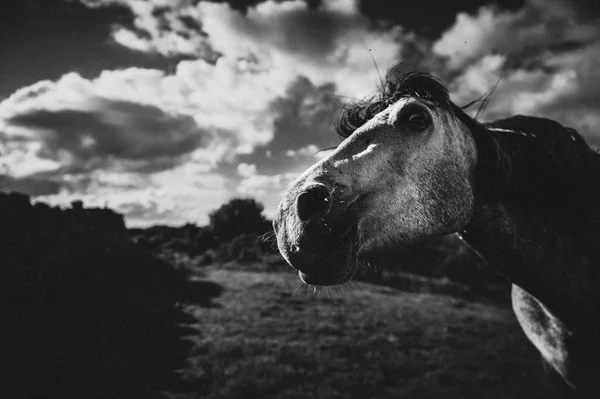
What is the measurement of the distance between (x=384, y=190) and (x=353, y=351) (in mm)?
6721

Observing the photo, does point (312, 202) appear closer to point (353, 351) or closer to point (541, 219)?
point (541, 219)

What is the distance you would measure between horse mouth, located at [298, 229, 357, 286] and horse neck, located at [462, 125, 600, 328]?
1.15m

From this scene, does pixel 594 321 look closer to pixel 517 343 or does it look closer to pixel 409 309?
pixel 517 343

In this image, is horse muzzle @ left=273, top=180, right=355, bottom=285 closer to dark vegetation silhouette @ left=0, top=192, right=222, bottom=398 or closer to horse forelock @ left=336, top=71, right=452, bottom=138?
horse forelock @ left=336, top=71, right=452, bottom=138

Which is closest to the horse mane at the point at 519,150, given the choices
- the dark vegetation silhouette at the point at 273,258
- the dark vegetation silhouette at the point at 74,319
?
the dark vegetation silhouette at the point at 74,319

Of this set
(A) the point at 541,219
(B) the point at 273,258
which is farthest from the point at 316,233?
(B) the point at 273,258

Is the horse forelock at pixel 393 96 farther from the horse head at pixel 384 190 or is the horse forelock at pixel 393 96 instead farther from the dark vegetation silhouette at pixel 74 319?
the dark vegetation silhouette at pixel 74 319

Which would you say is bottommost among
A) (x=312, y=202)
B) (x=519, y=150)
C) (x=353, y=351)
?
(x=353, y=351)

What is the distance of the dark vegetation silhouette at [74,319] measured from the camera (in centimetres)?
513

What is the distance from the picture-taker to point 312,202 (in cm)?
159

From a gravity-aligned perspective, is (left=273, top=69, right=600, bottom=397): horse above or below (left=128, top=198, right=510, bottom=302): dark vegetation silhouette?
above

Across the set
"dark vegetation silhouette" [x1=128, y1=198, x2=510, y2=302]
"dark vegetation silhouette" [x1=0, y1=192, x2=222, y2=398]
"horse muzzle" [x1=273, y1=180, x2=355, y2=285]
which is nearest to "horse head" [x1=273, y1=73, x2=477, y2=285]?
"horse muzzle" [x1=273, y1=180, x2=355, y2=285]

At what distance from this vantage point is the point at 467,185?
→ 206cm

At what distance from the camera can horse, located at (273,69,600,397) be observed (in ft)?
5.61
